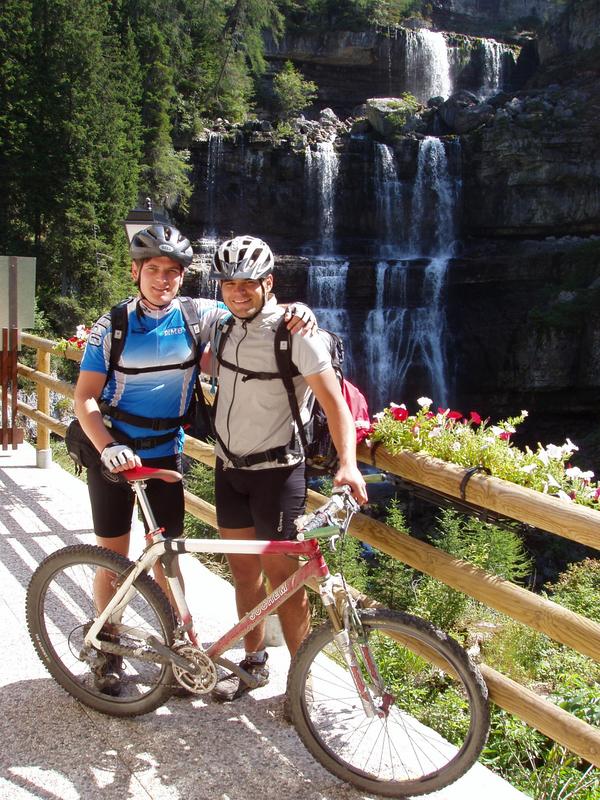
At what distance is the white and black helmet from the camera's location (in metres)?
2.74

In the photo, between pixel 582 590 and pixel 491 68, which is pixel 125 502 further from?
pixel 491 68

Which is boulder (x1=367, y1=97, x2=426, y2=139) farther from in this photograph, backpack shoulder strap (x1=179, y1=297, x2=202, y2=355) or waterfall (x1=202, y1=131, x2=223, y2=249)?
backpack shoulder strap (x1=179, y1=297, x2=202, y2=355)

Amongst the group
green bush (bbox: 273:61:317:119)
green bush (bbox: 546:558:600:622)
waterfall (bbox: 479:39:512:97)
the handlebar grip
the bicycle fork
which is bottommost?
green bush (bbox: 546:558:600:622)

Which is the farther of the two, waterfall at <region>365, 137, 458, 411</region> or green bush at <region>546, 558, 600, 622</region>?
waterfall at <region>365, 137, 458, 411</region>

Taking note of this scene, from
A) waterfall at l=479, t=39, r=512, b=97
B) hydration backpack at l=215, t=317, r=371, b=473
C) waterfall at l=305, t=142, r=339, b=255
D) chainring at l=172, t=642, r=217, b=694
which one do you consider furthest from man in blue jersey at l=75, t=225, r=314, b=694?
waterfall at l=479, t=39, r=512, b=97

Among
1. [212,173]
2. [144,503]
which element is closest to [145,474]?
[144,503]

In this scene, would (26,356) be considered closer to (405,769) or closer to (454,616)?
(454,616)

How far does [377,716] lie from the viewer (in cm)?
268

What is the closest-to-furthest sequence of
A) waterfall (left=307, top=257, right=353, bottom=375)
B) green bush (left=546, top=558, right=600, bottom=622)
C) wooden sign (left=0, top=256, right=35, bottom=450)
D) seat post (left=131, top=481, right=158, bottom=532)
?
seat post (left=131, top=481, right=158, bottom=532)
green bush (left=546, top=558, right=600, bottom=622)
wooden sign (left=0, top=256, right=35, bottom=450)
waterfall (left=307, top=257, right=353, bottom=375)

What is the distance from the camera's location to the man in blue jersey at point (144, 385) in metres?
2.97

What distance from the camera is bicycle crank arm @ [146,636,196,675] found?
2.86m

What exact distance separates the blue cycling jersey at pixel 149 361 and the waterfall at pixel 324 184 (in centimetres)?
2876

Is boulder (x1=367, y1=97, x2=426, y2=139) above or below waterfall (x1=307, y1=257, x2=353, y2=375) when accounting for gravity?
above

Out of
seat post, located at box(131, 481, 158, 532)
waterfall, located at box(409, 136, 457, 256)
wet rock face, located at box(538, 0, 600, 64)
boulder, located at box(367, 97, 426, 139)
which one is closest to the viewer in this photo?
seat post, located at box(131, 481, 158, 532)
